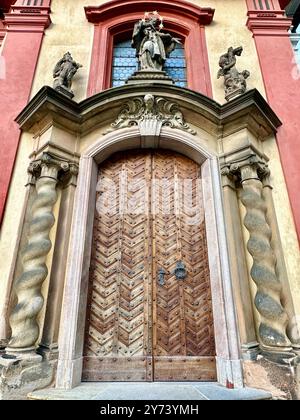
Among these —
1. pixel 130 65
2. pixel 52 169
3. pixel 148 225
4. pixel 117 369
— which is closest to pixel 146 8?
pixel 130 65

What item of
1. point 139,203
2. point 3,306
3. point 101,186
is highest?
point 101,186

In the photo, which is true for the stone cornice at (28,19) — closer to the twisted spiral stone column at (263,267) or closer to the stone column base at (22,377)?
the twisted spiral stone column at (263,267)

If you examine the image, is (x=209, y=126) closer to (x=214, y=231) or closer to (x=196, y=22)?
(x=214, y=231)

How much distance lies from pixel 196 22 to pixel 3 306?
257 inches

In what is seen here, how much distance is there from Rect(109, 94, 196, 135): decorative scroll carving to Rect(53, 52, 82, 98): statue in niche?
38.8 inches

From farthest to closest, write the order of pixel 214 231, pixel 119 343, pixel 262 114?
pixel 262 114 → pixel 214 231 → pixel 119 343

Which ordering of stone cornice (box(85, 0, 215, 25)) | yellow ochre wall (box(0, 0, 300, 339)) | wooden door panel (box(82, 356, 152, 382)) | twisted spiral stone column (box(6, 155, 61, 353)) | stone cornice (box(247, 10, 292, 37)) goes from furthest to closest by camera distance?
stone cornice (box(85, 0, 215, 25)) → stone cornice (box(247, 10, 292, 37)) → yellow ochre wall (box(0, 0, 300, 339)) → wooden door panel (box(82, 356, 152, 382)) → twisted spiral stone column (box(6, 155, 61, 353))

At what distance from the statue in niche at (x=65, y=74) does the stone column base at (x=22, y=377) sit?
12.6 feet

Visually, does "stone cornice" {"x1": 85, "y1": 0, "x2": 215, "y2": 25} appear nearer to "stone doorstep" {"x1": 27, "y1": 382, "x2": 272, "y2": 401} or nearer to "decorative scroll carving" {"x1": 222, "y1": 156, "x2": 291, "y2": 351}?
"decorative scroll carving" {"x1": 222, "y1": 156, "x2": 291, "y2": 351}

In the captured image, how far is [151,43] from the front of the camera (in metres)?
4.97

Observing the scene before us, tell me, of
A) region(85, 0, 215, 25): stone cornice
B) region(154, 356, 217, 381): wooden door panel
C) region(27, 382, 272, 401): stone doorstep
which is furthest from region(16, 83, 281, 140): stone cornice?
region(27, 382, 272, 401): stone doorstep

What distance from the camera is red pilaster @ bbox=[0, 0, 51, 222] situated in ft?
13.8

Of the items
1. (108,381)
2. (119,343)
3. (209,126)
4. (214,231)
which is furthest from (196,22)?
(108,381)

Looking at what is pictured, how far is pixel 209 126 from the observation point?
432cm
